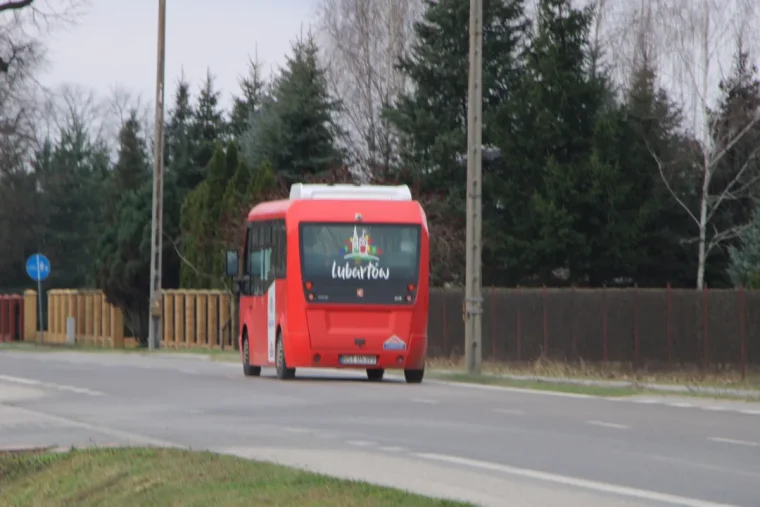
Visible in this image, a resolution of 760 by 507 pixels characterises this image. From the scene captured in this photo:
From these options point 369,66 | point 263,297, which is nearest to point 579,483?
point 263,297

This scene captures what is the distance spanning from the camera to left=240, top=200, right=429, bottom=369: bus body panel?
28531mm

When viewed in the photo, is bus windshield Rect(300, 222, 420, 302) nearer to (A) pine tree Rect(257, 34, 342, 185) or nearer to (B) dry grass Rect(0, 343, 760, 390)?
(B) dry grass Rect(0, 343, 760, 390)

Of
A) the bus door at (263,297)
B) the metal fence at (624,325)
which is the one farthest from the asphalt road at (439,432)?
Result: the metal fence at (624,325)

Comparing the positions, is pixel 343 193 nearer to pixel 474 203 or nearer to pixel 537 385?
pixel 474 203

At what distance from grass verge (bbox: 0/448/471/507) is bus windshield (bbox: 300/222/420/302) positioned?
45.7ft

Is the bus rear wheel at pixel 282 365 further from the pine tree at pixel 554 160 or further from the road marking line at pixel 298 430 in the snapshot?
the pine tree at pixel 554 160

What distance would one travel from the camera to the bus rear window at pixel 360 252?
28.8m

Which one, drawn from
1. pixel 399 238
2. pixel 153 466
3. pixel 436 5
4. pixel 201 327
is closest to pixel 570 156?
pixel 436 5

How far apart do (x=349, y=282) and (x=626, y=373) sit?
9.13 meters

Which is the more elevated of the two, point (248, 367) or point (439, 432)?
point (439, 432)

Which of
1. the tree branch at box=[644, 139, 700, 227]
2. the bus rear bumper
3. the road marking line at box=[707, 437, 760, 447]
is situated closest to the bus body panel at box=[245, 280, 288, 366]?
the bus rear bumper

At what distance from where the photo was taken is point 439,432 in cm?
1791

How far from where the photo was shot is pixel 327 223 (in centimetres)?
2914

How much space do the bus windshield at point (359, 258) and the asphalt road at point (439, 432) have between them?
1610 mm
